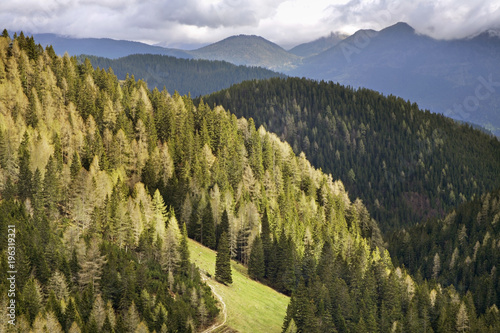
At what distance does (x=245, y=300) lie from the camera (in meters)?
85.9

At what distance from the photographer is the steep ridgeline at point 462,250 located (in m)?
142

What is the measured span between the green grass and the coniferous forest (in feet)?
11.2

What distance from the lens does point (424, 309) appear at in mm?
98562

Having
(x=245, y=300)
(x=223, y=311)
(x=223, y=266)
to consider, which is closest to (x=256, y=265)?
(x=223, y=266)

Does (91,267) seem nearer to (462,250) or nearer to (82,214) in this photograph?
(82,214)

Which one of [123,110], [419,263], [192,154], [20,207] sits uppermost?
[123,110]

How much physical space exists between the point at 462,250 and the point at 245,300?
107 meters

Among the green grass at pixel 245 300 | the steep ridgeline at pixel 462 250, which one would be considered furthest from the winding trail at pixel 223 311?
the steep ridgeline at pixel 462 250

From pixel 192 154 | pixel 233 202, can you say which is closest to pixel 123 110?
pixel 192 154

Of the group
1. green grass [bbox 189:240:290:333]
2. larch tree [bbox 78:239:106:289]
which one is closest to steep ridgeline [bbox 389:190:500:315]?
green grass [bbox 189:240:290:333]

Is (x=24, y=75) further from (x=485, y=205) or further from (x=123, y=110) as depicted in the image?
(x=485, y=205)

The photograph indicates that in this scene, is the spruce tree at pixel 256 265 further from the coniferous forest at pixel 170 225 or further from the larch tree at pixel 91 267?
the larch tree at pixel 91 267

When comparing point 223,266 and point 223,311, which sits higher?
point 223,266

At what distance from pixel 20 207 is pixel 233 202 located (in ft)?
174
